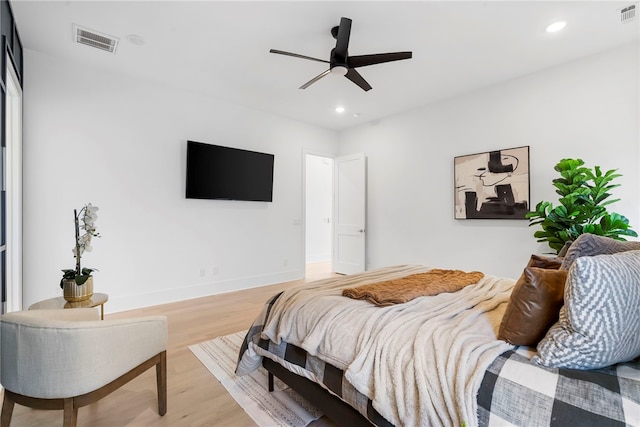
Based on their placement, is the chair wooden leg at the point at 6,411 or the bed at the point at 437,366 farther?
the chair wooden leg at the point at 6,411

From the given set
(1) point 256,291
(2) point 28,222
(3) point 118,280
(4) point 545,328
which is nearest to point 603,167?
(4) point 545,328

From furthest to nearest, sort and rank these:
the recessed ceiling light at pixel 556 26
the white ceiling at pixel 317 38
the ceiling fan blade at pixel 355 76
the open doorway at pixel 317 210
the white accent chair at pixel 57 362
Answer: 1. the open doorway at pixel 317 210
2. the ceiling fan blade at pixel 355 76
3. the recessed ceiling light at pixel 556 26
4. the white ceiling at pixel 317 38
5. the white accent chair at pixel 57 362

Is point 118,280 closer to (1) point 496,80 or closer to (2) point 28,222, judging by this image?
(2) point 28,222

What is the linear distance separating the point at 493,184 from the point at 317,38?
2.75m

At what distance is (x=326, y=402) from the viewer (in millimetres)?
1521

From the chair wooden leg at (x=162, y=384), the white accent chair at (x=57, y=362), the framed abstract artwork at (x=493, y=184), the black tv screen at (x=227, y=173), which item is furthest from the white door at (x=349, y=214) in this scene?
the white accent chair at (x=57, y=362)

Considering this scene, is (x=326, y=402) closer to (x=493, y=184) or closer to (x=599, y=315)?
(x=599, y=315)

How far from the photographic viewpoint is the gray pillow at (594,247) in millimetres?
1709

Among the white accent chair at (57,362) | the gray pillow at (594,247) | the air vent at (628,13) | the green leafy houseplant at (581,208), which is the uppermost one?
the air vent at (628,13)

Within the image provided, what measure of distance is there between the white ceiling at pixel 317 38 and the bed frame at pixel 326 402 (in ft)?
8.59

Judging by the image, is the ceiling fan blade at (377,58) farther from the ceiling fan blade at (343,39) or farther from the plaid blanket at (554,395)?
the plaid blanket at (554,395)

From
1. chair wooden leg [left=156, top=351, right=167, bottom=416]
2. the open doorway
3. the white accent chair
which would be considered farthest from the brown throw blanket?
the open doorway

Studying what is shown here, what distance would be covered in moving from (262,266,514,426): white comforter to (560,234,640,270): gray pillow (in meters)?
0.43

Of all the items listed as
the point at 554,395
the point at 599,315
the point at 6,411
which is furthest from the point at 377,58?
the point at 6,411
